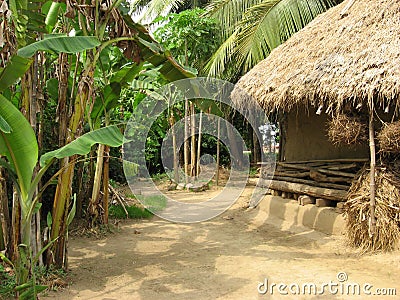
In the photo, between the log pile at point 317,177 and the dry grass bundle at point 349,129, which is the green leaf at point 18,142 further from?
the log pile at point 317,177

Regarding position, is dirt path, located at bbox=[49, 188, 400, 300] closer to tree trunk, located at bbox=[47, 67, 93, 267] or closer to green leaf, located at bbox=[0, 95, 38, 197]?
tree trunk, located at bbox=[47, 67, 93, 267]

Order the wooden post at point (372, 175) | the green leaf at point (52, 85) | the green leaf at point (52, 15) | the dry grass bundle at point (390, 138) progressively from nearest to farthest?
the green leaf at point (52, 15)
the dry grass bundle at point (390, 138)
the wooden post at point (372, 175)
the green leaf at point (52, 85)

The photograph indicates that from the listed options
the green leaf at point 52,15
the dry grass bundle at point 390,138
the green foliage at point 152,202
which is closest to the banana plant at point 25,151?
the green leaf at point 52,15

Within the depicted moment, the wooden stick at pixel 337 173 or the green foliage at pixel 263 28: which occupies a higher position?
the green foliage at pixel 263 28

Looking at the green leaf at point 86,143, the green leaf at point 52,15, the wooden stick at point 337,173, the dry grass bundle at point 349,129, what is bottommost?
the wooden stick at point 337,173

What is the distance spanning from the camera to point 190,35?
32.5 ft

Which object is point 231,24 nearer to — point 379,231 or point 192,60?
point 192,60

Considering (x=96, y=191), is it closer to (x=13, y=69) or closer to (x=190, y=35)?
(x=13, y=69)

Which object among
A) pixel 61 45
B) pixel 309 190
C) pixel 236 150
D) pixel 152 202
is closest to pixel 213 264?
pixel 309 190

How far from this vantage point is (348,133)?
4754 millimetres

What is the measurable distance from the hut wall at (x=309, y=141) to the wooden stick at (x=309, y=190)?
537 millimetres

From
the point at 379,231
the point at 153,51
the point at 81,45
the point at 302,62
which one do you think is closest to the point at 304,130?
the point at 302,62

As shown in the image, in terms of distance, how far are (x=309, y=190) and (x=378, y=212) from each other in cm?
159

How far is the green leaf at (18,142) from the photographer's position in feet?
9.11
